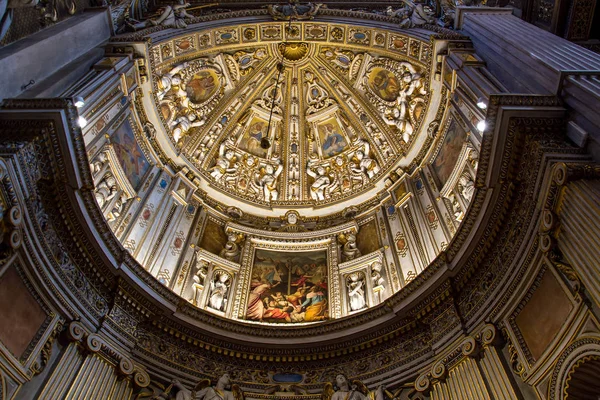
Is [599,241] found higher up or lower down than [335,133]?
lower down

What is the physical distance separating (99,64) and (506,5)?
11.2 meters

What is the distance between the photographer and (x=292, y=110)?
18.2 meters

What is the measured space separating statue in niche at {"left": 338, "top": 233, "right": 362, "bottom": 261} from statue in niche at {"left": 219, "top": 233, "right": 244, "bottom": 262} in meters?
2.95

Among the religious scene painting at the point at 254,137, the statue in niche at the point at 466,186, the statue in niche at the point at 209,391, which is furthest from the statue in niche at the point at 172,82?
the statue in niche at the point at 466,186

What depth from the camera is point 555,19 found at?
12.6 meters

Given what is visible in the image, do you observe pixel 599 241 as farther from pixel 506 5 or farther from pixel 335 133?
pixel 335 133

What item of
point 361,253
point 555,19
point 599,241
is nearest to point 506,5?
point 555,19

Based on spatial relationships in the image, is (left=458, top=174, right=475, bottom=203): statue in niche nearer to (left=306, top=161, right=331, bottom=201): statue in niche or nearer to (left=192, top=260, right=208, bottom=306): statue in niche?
(left=306, top=161, right=331, bottom=201): statue in niche

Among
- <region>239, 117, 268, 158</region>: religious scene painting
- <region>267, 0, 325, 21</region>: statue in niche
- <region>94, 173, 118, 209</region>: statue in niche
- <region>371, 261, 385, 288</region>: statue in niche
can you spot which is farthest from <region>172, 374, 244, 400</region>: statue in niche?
<region>267, 0, 325, 21</region>: statue in niche

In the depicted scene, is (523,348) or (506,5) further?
(506,5)

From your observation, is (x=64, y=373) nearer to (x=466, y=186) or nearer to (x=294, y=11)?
(x=466, y=186)

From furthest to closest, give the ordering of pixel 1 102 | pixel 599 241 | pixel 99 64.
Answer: pixel 99 64, pixel 1 102, pixel 599 241

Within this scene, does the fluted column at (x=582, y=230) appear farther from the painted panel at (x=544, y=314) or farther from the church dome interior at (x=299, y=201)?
the painted panel at (x=544, y=314)

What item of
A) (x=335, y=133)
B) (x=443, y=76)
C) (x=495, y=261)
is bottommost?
(x=495, y=261)
